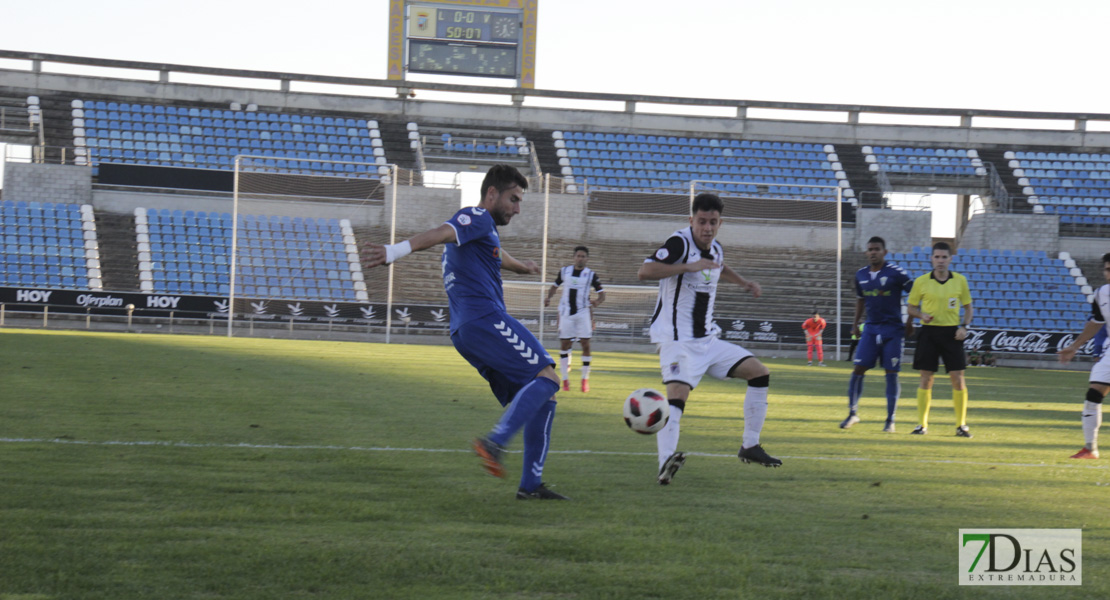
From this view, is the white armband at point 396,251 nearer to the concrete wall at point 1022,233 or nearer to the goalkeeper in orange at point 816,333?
the goalkeeper in orange at point 816,333

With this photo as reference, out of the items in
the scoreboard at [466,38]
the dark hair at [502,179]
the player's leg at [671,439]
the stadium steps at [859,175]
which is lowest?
the player's leg at [671,439]

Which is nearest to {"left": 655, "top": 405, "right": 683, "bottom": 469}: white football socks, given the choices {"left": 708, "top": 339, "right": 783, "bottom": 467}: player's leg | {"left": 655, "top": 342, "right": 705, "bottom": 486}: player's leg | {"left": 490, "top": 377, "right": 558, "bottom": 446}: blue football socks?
{"left": 655, "top": 342, "right": 705, "bottom": 486}: player's leg

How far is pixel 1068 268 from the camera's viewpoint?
3950cm

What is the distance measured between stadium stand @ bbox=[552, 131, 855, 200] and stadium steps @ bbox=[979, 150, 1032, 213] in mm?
7259

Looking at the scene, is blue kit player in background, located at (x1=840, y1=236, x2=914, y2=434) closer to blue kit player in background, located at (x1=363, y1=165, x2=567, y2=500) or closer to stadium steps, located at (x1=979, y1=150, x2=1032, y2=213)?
blue kit player in background, located at (x1=363, y1=165, x2=567, y2=500)

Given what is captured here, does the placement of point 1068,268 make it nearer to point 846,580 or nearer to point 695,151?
point 695,151

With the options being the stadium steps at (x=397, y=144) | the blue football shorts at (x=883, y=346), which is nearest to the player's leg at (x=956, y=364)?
the blue football shorts at (x=883, y=346)

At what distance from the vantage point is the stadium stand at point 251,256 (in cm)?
3206

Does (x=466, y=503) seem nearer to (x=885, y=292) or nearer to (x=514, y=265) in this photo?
(x=514, y=265)

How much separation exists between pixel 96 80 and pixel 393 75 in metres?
12.8

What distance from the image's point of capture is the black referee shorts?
1094 cm

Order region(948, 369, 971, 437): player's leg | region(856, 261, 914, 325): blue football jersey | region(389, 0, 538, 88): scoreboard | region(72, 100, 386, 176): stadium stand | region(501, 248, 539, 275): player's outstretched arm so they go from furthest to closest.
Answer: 1. region(389, 0, 538, 88): scoreboard
2. region(72, 100, 386, 176): stadium stand
3. region(856, 261, 914, 325): blue football jersey
4. region(948, 369, 971, 437): player's leg
5. region(501, 248, 539, 275): player's outstretched arm
